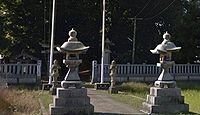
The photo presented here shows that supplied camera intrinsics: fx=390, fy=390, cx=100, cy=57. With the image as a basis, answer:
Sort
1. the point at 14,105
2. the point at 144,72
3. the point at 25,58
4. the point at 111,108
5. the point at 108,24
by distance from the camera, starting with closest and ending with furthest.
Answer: the point at 14,105
the point at 111,108
the point at 144,72
the point at 25,58
the point at 108,24

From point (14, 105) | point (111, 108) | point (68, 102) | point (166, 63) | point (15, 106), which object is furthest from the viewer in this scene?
point (111, 108)

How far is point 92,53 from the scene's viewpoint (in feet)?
123

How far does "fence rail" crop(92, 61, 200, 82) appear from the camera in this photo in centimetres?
3025

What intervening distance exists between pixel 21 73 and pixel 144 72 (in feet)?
33.2

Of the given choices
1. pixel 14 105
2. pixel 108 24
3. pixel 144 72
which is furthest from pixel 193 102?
pixel 108 24

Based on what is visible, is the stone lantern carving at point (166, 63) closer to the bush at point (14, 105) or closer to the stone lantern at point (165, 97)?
the stone lantern at point (165, 97)

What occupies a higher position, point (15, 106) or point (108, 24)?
point (108, 24)

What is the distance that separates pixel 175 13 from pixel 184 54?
4733 mm

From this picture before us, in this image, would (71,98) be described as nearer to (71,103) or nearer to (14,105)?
(71,103)

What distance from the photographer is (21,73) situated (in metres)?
28.1

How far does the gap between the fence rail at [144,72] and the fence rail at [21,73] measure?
433 centimetres

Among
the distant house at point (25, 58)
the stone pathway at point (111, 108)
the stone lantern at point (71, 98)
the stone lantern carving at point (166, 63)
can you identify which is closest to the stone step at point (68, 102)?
the stone lantern at point (71, 98)

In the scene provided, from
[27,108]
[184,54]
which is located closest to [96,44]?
[184,54]

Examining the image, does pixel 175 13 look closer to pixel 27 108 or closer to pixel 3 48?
pixel 3 48
